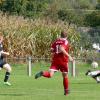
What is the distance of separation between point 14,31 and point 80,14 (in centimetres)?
5508

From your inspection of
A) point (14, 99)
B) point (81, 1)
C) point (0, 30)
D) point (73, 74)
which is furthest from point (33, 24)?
point (81, 1)

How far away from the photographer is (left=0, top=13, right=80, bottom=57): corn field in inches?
1656

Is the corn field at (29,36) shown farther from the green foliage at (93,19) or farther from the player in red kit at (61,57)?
the green foliage at (93,19)

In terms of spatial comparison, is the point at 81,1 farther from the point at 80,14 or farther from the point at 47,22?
the point at 47,22

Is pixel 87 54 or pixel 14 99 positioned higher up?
pixel 14 99

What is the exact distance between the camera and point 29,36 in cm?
4331

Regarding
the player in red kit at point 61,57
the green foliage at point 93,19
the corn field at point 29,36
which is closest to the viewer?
the player in red kit at point 61,57

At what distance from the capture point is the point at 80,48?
150ft

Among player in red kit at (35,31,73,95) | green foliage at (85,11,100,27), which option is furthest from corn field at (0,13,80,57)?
green foliage at (85,11,100,27)

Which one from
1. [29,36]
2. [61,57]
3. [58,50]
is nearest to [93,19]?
[29,36]

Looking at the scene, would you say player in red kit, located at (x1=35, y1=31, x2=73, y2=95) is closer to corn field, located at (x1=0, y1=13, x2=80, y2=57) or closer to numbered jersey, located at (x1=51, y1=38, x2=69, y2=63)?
numbered jersey, located at (x1=51, y1=38, x2=69, y2=63)

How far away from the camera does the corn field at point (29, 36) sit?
42062 mm

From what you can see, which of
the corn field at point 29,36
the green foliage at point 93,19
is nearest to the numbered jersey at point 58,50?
the corn field at point 29,36

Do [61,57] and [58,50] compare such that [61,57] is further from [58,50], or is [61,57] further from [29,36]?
[29,36]
